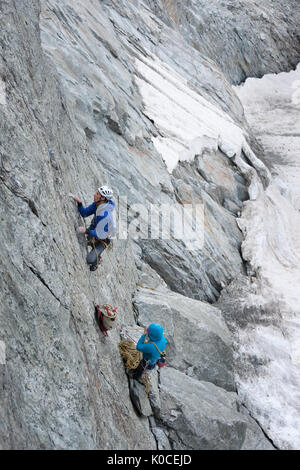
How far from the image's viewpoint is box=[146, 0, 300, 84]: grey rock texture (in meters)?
42.1

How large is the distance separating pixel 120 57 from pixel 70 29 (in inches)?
178

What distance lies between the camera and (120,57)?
1872cm

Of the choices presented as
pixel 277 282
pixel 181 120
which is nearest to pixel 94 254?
pixel 277 282

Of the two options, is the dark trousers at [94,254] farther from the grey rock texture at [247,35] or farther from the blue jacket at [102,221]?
the grey rock texture at [247,35]

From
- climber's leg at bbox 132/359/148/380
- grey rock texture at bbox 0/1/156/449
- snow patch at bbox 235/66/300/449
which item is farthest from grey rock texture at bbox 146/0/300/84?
climber's leg at bbox 132/359/148/380

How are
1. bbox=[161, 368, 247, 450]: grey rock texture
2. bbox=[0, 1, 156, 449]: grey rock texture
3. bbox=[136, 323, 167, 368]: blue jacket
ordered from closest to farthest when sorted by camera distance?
bbox=[0, 1, 156, 449]: grey rock texture, bbox=[136, 323, 167, 368]: blue jacket, bbox=[161, 368, 247, 450]: grey rock texture

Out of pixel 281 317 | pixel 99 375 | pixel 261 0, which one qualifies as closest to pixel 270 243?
pixel 281 317

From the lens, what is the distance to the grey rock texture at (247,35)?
138 ft

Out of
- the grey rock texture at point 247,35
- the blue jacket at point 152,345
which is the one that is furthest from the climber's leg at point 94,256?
the grey rock texture at point 247,35

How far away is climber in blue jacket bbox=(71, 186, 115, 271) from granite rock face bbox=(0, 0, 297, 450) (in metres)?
0.24

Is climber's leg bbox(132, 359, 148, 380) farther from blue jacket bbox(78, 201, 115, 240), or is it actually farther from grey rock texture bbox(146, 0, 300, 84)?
grey rock texture bbox(146, 0, 300, 84)

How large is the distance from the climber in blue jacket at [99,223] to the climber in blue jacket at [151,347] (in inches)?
63.6

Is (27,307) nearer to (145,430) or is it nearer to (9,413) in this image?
(9,413)

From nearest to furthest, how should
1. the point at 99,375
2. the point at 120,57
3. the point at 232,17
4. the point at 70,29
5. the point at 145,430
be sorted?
1. the point at 99,375
2. the point at 145,430
3. the point at 70,29
4. the point at 120,57
5. the point at 232,17
